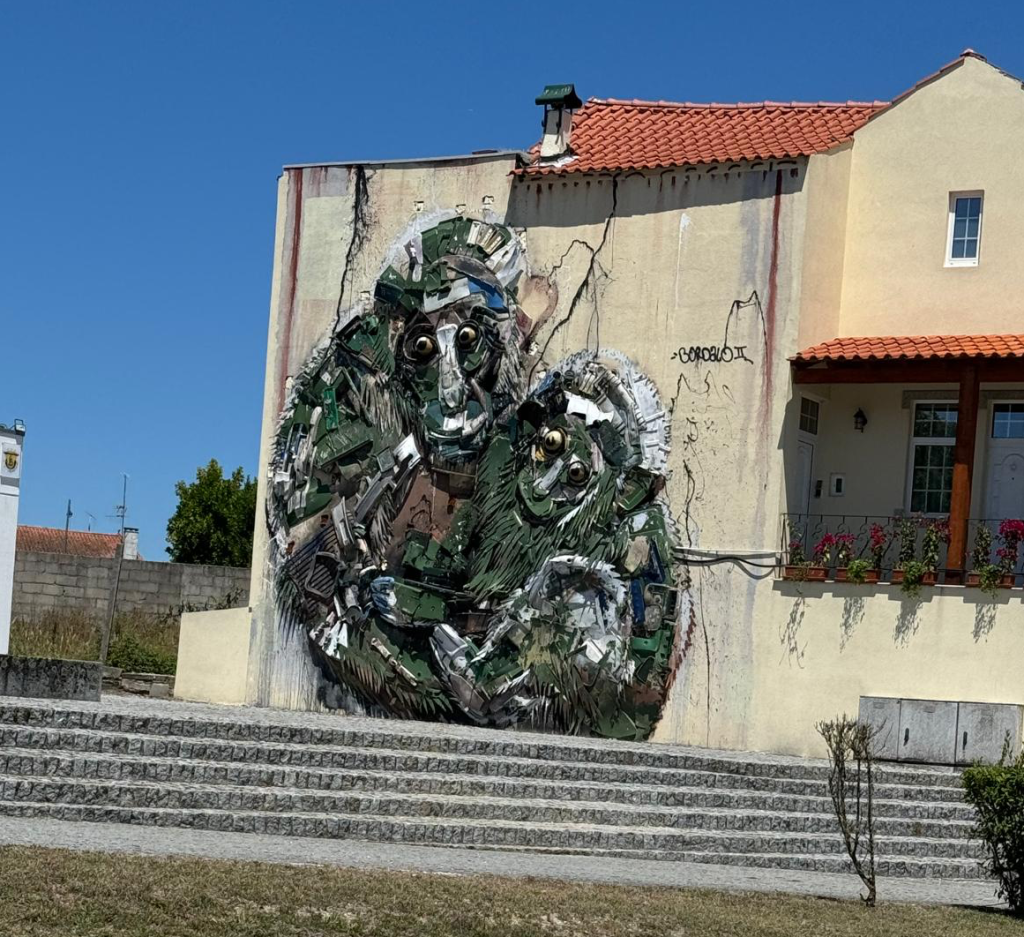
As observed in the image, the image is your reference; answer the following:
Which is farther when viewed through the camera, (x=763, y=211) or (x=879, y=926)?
(x=763, y=211)

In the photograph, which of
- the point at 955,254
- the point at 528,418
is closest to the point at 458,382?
the point at 528,418

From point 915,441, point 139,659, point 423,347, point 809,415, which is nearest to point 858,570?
point 915,441

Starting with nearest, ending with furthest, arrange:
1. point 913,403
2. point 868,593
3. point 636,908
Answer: point 636,908
point 868,593
point 913,403

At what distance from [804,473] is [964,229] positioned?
3877 mm

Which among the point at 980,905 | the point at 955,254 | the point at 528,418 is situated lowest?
the point at 980,905

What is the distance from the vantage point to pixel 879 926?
48.6 feet

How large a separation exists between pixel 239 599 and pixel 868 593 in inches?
564

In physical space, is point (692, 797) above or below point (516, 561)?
below

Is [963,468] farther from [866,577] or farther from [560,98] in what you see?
[560,98]

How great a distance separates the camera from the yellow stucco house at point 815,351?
2477 cm

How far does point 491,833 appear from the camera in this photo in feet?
58.4

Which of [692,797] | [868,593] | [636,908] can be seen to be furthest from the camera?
[868,593]

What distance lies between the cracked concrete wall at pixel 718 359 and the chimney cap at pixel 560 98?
2250 mm

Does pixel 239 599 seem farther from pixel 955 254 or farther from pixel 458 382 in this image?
pixel 955 254
